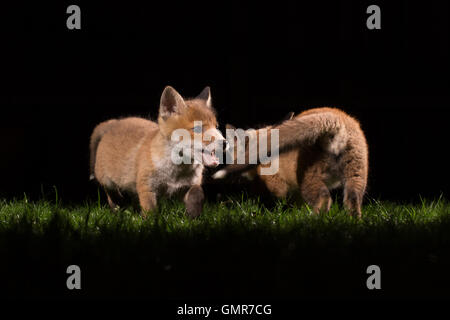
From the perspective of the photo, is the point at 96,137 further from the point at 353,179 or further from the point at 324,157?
the point at 353,179

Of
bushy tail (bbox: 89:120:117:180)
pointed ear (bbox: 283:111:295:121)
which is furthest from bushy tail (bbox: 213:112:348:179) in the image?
bushy tail (bbox: 89:120:117:180)

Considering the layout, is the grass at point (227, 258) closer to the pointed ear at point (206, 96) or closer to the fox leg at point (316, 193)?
the fox leg at point (316, 193)

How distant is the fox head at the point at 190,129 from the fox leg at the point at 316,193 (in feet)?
2.48

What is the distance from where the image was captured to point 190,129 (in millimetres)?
3926

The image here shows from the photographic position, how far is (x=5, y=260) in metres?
2.93

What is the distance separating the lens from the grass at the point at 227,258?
279cm

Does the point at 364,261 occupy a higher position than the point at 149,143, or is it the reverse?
the point at 149,143

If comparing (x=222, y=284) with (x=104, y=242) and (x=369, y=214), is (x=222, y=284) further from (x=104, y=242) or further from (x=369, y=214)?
(x=369, y=214)

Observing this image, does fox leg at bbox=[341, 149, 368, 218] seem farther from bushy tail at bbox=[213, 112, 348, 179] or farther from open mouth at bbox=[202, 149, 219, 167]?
open mouth at bbox=[202, 149, 219, 167]

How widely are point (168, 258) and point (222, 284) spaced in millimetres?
356

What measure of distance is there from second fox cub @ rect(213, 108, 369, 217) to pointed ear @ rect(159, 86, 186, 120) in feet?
2.06

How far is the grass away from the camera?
110 inches

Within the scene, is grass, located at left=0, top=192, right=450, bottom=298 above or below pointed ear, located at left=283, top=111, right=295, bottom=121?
below

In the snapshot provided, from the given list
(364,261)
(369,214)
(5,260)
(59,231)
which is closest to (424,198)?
(369,214)
